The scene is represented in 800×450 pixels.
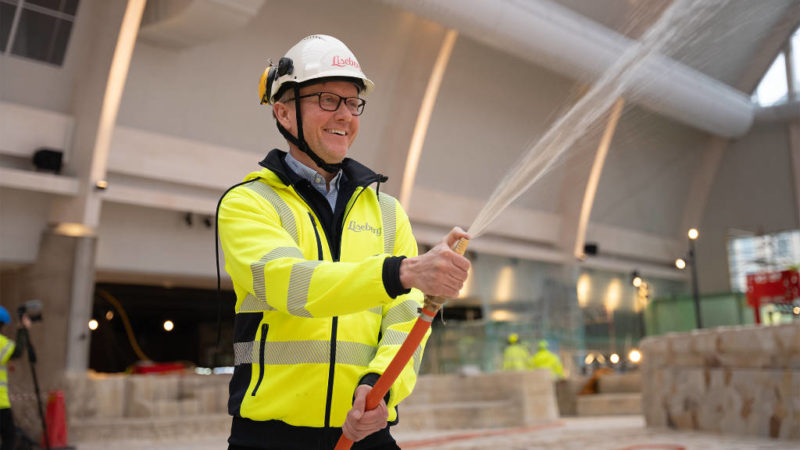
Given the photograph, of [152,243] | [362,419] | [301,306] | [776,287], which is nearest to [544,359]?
[776,287]

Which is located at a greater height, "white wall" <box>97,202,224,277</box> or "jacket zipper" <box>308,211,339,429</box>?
"white wall" <box>97,202,224,277</box>

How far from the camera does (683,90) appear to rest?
2173 centimetres

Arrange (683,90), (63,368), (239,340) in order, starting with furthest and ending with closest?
(683,90)
(63,368)
(239,340)

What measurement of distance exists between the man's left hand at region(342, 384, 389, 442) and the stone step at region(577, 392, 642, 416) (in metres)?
19.7

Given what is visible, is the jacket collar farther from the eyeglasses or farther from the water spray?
the water spray

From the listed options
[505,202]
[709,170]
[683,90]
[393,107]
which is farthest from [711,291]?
[505,202]

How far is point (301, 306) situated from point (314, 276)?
0.29 feet

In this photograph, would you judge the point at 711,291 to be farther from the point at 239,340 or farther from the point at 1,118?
the point at 239,340

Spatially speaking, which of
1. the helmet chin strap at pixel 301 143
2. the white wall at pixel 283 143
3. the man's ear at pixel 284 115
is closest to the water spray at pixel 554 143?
the helmet chin strap at pixel 301 143

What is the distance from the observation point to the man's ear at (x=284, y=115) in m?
2.40

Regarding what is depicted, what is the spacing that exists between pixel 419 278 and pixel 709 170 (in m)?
32.9

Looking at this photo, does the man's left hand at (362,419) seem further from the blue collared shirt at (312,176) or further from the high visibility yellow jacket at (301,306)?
the blue collared shirt at (312,176)

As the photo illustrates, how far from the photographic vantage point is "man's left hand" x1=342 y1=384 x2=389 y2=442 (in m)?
1.98

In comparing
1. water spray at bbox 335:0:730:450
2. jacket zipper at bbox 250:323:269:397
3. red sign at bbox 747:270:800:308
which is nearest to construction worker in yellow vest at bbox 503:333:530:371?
red sign at bbox 747:270:800:308
